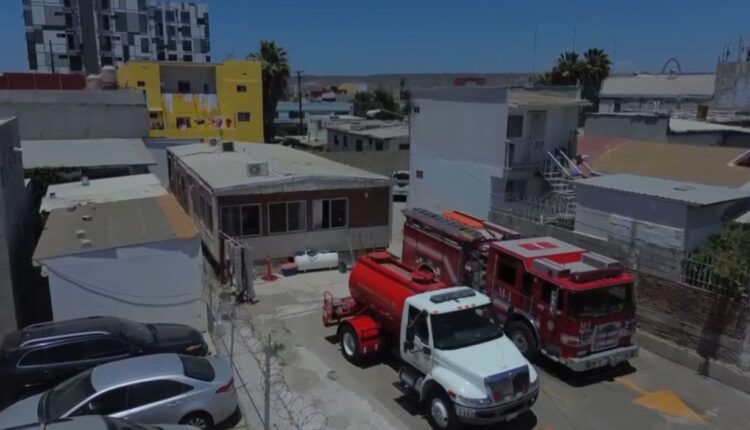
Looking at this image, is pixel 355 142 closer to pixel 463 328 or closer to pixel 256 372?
pixel 256 372

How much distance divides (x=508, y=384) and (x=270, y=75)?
173 feet

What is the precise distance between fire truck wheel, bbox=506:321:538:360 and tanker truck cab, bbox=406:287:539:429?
2.10m

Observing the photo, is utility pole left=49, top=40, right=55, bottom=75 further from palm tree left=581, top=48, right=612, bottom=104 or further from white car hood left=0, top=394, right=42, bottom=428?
white car hood left=0, top=394, right=42, bottom=428

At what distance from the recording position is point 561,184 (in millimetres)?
23750

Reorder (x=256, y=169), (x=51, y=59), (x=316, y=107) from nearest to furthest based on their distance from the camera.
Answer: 1. (x=256, y=169)
2. (x=51, y=59)
3. (x=316, y=107)

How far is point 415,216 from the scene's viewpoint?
17.6 metres

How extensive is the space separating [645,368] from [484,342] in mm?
5559

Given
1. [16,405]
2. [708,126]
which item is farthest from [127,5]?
[16,405]

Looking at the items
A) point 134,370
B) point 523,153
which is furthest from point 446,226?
point 134,370

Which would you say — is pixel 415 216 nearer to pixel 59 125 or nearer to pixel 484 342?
pixel 484 342

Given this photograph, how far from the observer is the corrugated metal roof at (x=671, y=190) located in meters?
15.6

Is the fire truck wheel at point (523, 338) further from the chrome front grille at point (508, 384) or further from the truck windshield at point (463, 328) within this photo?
the chrome front grille at point (508, 384)

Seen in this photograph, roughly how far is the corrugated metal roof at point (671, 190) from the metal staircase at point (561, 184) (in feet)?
7.12

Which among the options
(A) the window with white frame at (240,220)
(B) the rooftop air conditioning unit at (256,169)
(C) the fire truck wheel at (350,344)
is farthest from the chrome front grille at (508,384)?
(B) the rooftop air conditioning unit at (256,169)
